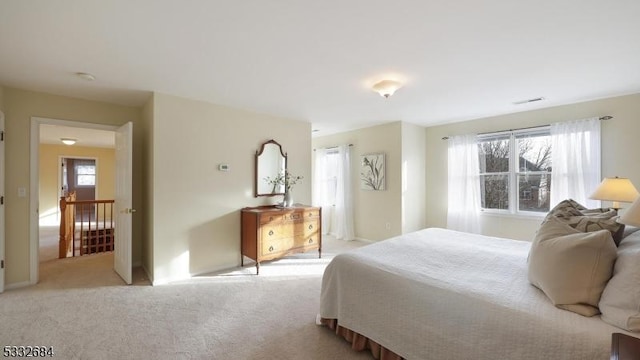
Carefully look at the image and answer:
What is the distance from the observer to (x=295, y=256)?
14.0 feet

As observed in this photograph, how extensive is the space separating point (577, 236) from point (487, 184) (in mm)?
3335

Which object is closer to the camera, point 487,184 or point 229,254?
point 229,254

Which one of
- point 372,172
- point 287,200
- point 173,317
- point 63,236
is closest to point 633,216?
point 173,317

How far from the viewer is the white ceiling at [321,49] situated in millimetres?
1642

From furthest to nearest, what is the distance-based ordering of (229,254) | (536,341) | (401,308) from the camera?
1. (229,254)
2. (401,308)
3. (536,341)

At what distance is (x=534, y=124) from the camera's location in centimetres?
385

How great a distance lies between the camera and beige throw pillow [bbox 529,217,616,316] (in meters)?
1.23

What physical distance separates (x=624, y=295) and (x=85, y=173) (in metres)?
11.5

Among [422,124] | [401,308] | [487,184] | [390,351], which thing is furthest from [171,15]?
[487,184]

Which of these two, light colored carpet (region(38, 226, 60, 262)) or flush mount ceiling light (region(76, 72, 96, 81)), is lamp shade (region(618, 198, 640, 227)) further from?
light colored carpet (region(38, 226, 60, 262))

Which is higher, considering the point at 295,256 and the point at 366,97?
the point at 366,97

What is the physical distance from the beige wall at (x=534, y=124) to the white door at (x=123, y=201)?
188 inches

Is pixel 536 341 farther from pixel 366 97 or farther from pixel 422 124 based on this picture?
pixel 422 124

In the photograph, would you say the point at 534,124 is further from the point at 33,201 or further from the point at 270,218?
the point at 33,201
